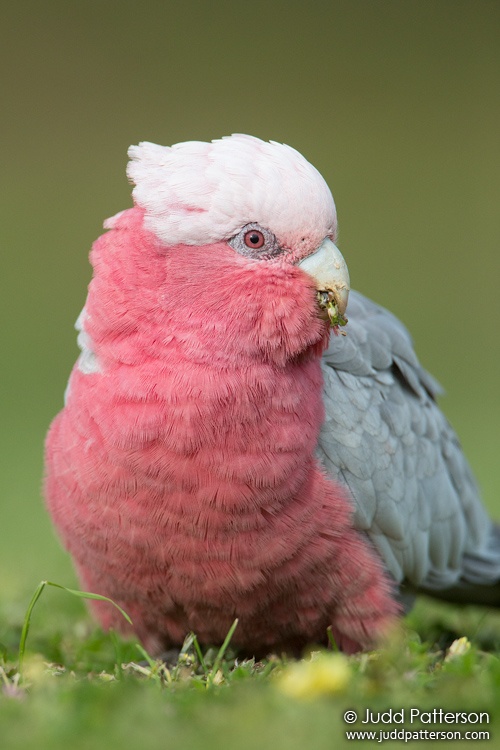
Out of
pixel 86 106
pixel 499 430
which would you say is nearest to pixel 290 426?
pixel 499 430

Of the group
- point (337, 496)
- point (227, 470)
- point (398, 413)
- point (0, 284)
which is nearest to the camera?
point (227, 470)

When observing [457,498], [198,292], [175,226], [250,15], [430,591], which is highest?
[250,15]

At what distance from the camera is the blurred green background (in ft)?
52.6

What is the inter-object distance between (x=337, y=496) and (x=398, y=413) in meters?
0.68

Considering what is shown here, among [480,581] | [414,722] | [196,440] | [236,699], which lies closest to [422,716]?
[414,722]

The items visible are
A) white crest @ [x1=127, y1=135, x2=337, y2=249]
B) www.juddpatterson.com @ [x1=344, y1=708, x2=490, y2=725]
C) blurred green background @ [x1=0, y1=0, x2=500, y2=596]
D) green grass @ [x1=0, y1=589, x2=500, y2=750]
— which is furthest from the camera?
blurred green background @ [x1=0, y1=0, x2=500, y2=596]

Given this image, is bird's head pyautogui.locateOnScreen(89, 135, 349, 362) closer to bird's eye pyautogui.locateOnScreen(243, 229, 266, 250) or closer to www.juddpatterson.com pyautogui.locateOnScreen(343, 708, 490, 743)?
bird's eye pyautogui.locateOnScreen(243, 229, 266, 250)

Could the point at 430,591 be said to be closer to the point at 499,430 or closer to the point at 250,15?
the point at 499,430

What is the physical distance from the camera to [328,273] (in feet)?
11.9

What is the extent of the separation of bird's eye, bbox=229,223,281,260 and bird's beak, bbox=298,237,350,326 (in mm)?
127

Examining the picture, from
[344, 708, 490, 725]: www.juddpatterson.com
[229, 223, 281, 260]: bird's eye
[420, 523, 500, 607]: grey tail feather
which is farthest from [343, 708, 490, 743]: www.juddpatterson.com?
[420, 523, 500, 607]: grey tail feather

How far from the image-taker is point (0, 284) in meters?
15.5

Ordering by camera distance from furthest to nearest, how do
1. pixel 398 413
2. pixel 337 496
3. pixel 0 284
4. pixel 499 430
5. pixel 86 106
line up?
1. pixel 86 106
2. pixel 0 284
3. pixel 499 430
4. pixel 398 413
5. pixel 337 496

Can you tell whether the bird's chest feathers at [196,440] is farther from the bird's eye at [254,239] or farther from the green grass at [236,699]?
the green grass at [236,699]
